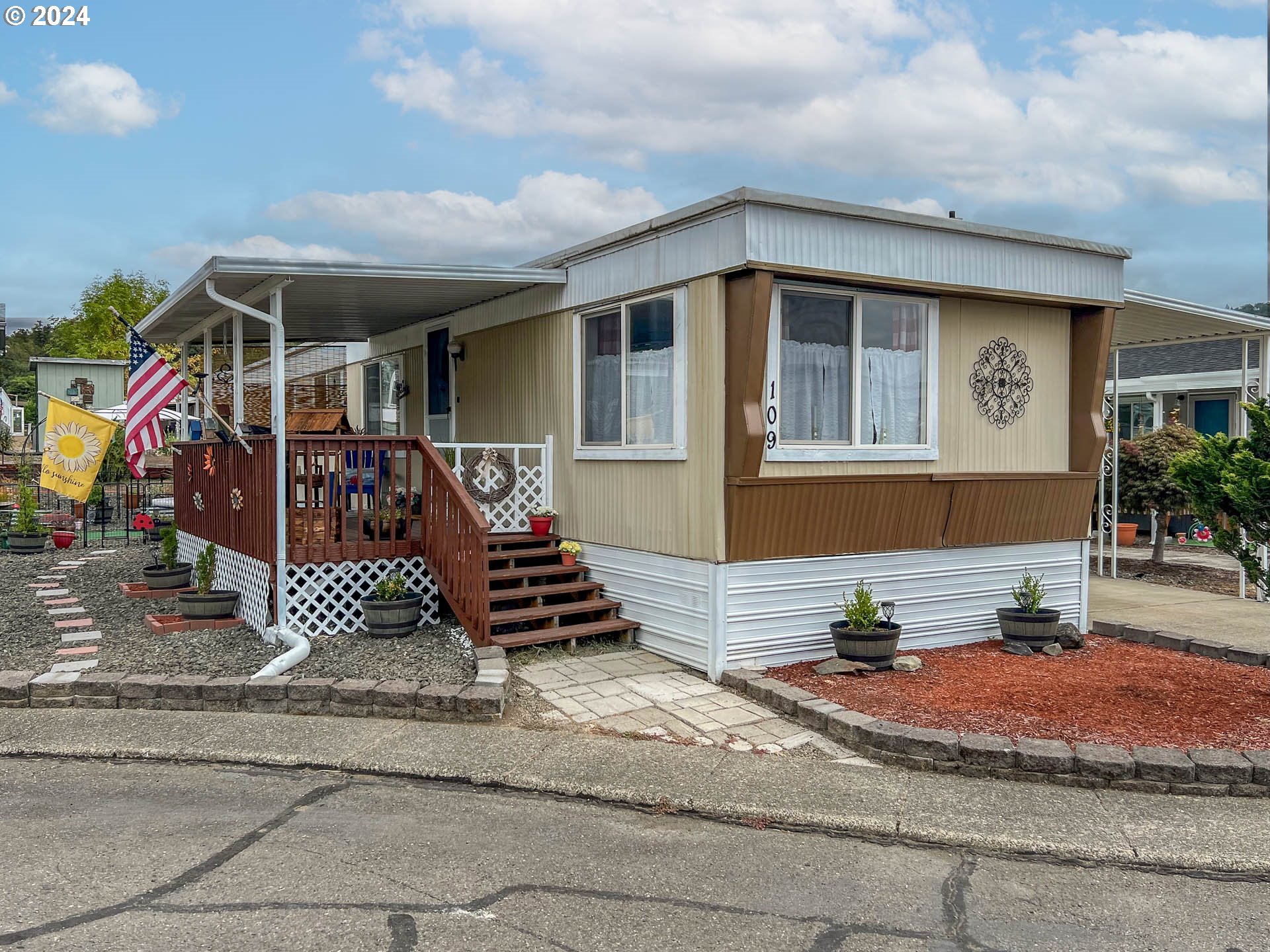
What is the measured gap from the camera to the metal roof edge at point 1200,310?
28.1 ft

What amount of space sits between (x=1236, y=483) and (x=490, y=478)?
5.45 m

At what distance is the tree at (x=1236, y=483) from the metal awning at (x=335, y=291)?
16.1 ft

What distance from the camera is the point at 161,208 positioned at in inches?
613

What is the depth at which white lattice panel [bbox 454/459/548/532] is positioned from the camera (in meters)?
8.11

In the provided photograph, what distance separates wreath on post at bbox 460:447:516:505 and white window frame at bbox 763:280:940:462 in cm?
254

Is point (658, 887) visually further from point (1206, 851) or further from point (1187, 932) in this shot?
point (1206, 851)

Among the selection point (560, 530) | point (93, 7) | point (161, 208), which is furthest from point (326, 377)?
point (560, 530)

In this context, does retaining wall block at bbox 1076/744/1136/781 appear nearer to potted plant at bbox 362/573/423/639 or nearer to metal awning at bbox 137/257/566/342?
potted plant at bbox 362/573/423/639

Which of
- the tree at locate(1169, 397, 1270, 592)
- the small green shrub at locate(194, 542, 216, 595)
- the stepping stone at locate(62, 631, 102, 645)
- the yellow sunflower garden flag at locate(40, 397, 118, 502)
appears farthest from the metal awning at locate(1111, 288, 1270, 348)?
the yellow sunflower garden flag at locate(40, 397, 118, 502)

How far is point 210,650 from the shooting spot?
6.91 metres

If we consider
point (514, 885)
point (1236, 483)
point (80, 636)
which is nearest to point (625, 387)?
point (1236, 483)

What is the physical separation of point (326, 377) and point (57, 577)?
521 cm

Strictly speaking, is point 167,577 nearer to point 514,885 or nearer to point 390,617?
point 390,617

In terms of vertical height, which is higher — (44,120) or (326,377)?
(44,120)
